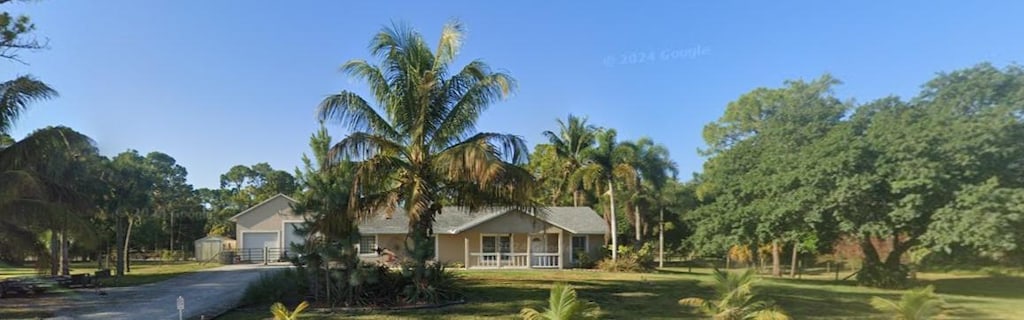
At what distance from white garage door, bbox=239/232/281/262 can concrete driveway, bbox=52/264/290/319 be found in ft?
45.1

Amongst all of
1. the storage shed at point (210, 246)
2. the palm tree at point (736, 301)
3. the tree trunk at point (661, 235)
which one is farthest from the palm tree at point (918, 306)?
the storage shed at point (210, 246)

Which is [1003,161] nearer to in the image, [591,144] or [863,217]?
[863,217]

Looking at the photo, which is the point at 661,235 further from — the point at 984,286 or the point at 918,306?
the point at 918,306

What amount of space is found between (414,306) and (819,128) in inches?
652

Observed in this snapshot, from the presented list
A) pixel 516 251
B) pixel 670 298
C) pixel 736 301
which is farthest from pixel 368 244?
pixel 736 301

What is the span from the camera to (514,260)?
106 feet

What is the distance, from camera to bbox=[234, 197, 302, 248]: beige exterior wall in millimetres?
37344

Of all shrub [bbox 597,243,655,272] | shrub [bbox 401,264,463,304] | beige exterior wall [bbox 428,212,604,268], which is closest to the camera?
shrub [bbox 401,264,463,304]

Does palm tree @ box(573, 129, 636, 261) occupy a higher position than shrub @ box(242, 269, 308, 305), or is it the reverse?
palm tree @ box(573, 129, 636, 261)

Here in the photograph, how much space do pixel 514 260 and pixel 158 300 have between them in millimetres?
18085

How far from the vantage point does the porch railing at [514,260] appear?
3191 centimetres

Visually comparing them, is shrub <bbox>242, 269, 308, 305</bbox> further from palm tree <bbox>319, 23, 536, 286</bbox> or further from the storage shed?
the storage shed

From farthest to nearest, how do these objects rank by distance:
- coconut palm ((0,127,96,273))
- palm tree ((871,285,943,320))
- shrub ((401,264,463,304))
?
coconut palm ((0,127,96,273))
shrub ((401,264,463,304))
palm tree ((871,285,943,320))

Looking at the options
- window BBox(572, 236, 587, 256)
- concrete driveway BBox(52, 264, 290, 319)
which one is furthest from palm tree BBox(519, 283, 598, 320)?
window BBox(572, 236, 587, 256)
